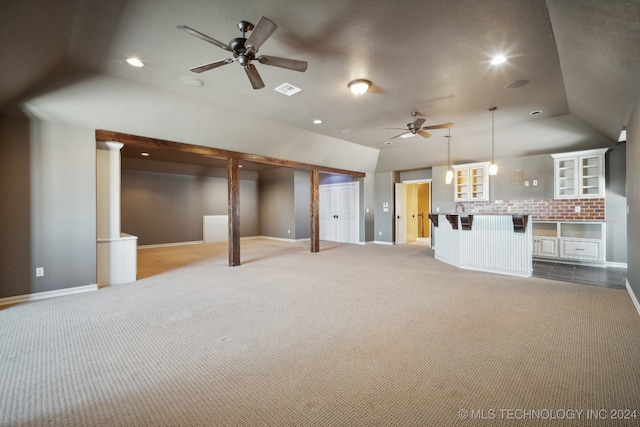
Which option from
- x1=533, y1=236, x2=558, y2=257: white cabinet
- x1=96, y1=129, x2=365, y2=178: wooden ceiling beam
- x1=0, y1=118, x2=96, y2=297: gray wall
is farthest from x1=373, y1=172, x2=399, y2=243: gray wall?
x1=0, y1=118, x2=96, y2=297: gray wall

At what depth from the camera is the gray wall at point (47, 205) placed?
13.1ft

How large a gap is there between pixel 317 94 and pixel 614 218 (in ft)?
22.3

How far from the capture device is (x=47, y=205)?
13.9 feet

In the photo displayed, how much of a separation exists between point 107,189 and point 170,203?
548cm

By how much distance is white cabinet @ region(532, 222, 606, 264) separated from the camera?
607 cm

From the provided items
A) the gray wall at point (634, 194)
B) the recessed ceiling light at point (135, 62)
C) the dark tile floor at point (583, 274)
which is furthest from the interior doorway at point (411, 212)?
the recessed ceiling light at point (135, 62)

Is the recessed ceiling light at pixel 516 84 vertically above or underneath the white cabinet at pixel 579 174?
above

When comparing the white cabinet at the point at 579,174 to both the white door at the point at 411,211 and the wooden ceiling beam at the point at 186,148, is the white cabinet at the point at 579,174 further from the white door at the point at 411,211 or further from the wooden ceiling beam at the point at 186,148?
the wooden ceiling beam at the point at 186,148

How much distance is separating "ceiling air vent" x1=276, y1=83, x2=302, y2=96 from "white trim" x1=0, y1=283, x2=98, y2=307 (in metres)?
4.39

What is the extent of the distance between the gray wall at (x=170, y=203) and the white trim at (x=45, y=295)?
5.27 meters

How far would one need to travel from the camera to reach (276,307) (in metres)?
3.69

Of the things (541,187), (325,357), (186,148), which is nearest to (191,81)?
(186,148)

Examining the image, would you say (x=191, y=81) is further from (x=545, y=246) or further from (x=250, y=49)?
(x=545, y=246)

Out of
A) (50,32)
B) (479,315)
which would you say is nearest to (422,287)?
(479,315)
